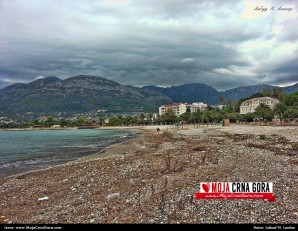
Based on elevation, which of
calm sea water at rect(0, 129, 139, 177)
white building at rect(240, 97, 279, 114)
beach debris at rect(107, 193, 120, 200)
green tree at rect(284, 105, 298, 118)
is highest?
white building at rect(240, 97, 279, 114)

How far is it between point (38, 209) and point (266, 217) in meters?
9.14

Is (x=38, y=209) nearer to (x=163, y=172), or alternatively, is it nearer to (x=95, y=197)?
(x=95, y=197)

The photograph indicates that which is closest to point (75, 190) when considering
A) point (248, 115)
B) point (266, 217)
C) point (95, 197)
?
point (95, 197)

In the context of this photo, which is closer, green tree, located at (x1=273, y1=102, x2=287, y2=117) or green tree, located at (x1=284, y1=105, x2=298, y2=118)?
green tree, located at (x1=284, y1=105, x2=298, y2=118)

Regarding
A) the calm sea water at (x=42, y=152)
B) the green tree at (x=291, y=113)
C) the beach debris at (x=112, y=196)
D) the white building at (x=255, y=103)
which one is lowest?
the calm sea water at (x=42, y=152)

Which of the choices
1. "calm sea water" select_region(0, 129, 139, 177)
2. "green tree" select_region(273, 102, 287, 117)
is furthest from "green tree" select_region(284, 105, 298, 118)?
"calm sea water" select_region(0, 129, 139, 177)

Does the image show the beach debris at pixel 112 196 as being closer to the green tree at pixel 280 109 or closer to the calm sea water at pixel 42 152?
the calm sea water at pixel 42 152

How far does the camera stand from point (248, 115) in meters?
114

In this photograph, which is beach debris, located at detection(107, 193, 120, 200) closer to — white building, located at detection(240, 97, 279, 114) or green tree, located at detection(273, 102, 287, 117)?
green tree, located at detection(273, 102, 287, 117)

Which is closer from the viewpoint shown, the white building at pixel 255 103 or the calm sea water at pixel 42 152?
the calm sea water at pixel 42 152

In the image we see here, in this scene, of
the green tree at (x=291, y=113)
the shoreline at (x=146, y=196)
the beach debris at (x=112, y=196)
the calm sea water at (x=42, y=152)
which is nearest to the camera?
the shoreline at (x=146, y=196)

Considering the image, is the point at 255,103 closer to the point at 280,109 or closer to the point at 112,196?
the point at 280,109

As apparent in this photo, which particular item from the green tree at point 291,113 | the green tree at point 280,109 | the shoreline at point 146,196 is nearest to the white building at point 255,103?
the green tree at point 280,109
